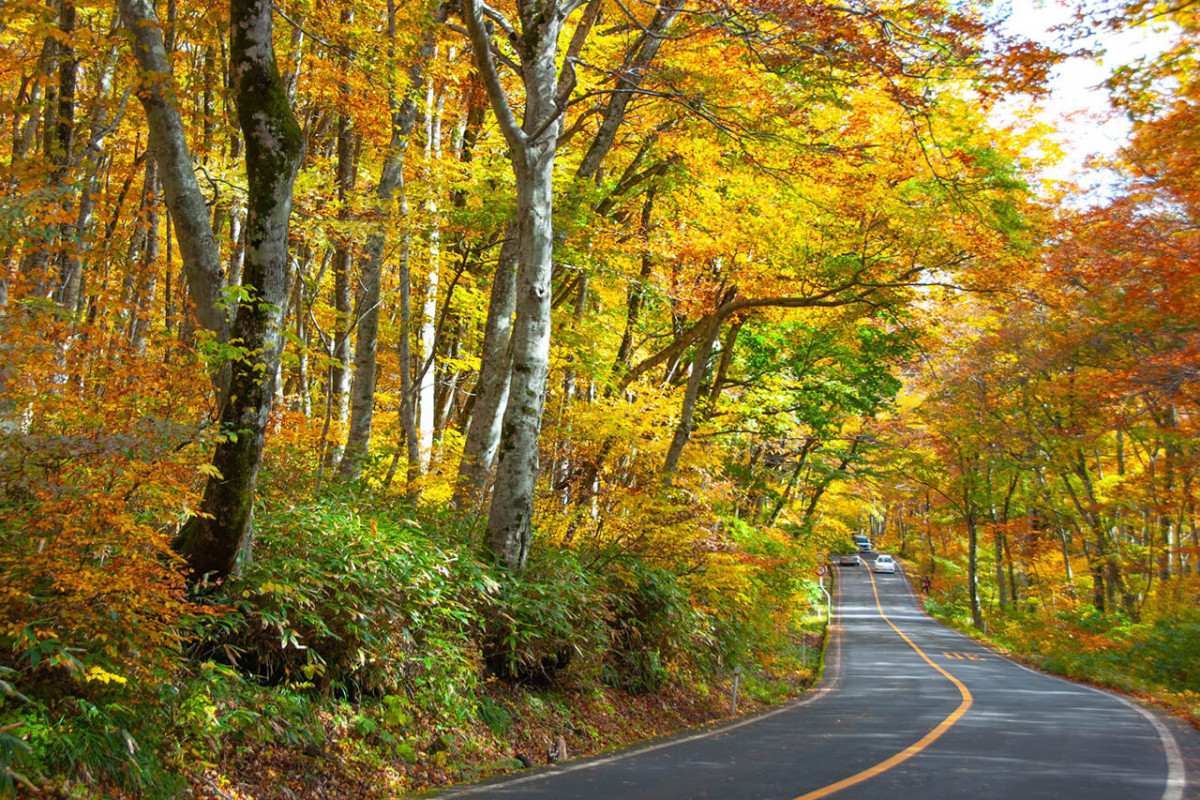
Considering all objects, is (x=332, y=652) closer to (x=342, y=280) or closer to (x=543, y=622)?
(x=543, y=622)

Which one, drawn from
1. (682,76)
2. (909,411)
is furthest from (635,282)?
(909,411)

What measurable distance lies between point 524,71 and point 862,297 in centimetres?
768

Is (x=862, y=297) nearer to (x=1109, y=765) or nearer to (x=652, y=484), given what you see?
(x=652, y=484)

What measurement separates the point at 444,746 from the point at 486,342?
18.6 ft

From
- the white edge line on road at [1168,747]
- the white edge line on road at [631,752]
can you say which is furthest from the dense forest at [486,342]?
the white edge line on road at [1168,747]

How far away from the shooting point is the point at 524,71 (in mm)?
9367

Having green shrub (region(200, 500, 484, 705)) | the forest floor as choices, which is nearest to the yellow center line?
the forest floor

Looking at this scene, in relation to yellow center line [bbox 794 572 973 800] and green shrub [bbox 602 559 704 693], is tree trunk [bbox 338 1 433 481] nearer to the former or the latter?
green shrub [bbox 602 559 704 693]

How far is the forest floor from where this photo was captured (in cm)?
518

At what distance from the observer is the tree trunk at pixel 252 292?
577 centimetres

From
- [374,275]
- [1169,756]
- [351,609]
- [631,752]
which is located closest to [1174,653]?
[1169,756]

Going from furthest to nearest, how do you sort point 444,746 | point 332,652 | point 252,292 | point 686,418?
1. point 686,418
2. point 444,746
3. point 332,652
4. point 252,292

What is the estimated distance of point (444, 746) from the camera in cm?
662

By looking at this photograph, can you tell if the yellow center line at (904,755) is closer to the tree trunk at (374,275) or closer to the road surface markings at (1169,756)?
the road surface markings at (1169,756)
